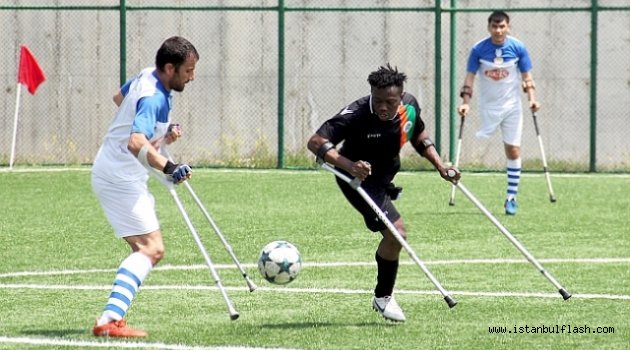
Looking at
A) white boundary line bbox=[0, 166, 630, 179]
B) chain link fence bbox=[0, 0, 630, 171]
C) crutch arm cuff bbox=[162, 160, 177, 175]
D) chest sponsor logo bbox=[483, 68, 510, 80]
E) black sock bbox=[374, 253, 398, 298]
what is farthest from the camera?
chain link fence bbox=[0, 0, 630, 171]

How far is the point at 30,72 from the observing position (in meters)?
21.7

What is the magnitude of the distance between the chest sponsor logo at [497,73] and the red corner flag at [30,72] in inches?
313

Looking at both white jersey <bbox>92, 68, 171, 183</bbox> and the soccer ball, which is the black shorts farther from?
white jersey <bbox>92, 68, 171, 183</bbox>

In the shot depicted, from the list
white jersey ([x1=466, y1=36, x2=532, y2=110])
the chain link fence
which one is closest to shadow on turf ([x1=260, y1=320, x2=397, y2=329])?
white jersey ([x1=466, y1=36, x2=532, y2=110])

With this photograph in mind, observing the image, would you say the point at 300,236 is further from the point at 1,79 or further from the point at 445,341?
the point at 1,79

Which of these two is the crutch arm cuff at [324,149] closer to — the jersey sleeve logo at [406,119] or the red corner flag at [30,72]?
the jersey sleeve logo at [406,119]

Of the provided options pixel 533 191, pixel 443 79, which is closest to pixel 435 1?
pixel 443 79

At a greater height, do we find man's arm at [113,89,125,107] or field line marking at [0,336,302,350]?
man's arm at [113,89,125,107]

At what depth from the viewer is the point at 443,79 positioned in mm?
22531

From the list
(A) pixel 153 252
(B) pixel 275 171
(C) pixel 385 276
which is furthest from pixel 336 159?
(B) pixel 275 171

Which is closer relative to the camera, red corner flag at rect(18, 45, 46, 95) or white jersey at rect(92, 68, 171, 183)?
white jersey at rect(92, 68, 171, 183)

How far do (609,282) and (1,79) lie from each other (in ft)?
48.7

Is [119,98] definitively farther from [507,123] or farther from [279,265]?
[507,123]

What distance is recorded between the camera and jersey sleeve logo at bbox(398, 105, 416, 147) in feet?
29.9
